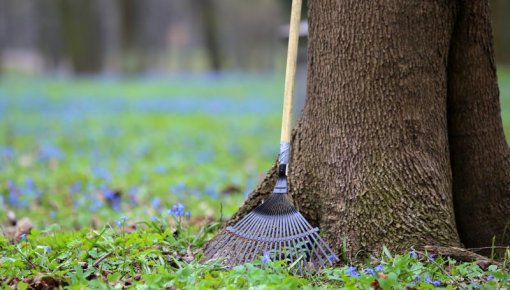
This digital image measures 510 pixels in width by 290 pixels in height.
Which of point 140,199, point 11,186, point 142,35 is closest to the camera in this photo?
point 140,199

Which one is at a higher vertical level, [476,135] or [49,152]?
[476,135]

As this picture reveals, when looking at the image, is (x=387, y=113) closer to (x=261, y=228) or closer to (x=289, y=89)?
(x=289, y=89)

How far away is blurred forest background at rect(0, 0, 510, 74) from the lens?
985 inches

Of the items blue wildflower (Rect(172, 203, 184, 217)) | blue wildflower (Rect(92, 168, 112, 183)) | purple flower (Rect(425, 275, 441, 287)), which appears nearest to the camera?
purple flower (Rect(425, 275, 441, 287))

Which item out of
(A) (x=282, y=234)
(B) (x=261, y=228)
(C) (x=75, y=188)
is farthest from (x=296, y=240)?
(C) (x=75, y=188)

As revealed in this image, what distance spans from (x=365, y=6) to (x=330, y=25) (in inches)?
7.1

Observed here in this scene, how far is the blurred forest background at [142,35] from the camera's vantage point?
25.0 meters

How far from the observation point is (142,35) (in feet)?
126

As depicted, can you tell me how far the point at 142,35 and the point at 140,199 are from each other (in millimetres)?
34786

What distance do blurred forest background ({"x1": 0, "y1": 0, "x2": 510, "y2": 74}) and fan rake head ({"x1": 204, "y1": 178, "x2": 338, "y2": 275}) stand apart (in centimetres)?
1341

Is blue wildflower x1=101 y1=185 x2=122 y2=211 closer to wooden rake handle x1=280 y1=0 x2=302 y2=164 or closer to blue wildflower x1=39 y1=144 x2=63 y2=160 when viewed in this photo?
wooden rake handle x1=280 y1=0 x2=302 y2=164

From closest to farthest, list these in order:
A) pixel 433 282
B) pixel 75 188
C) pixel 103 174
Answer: pixel 433 282, pixel 75 188, pixel 103 174

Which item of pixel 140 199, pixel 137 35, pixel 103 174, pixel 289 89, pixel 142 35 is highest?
pixel 142 35

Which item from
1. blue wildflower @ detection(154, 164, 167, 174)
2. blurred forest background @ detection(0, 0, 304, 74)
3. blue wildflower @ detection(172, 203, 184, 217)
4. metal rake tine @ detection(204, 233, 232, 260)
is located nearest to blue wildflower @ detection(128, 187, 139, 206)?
blue wildflower @ detection(154, 164, 167, 174)
